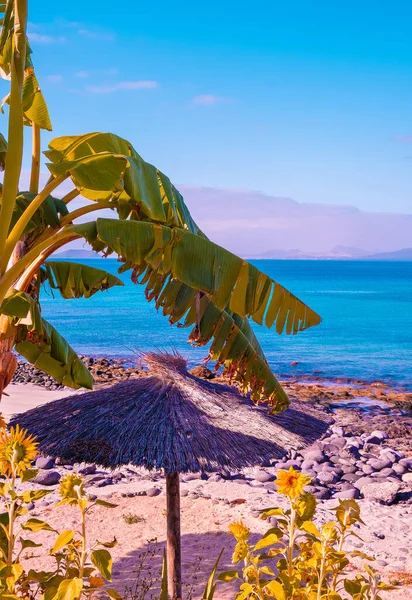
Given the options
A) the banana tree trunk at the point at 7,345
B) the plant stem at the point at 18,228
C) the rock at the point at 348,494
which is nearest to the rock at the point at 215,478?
the rock at the point at 348,494

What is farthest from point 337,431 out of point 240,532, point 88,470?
point 240,532

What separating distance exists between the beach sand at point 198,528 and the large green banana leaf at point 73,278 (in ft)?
9.14

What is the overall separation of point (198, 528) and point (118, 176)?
6.08 meters

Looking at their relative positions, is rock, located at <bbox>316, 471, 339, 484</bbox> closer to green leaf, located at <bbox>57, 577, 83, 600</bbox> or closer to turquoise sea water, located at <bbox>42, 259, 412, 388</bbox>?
turquoise sea water, located at <bbox>42, 259, 412, 388</bbox>

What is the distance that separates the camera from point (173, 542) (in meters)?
6.60

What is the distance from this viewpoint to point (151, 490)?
33.0 ft

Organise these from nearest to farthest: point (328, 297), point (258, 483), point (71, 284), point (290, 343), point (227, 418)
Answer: point (71, 284), point (227, 418), point (258, 483), point (290, 343), point (328, 297)

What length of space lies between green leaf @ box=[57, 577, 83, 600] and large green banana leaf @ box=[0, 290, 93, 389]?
6.09 ft

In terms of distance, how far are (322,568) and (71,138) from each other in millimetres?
3525

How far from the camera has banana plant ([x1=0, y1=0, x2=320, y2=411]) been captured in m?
3.97

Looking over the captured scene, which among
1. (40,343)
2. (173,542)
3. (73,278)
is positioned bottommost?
(173,542)

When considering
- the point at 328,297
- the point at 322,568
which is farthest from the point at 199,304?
the point at 328,297

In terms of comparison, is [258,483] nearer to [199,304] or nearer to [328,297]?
[199,304]

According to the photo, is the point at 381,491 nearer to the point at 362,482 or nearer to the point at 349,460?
the point at 362,482
